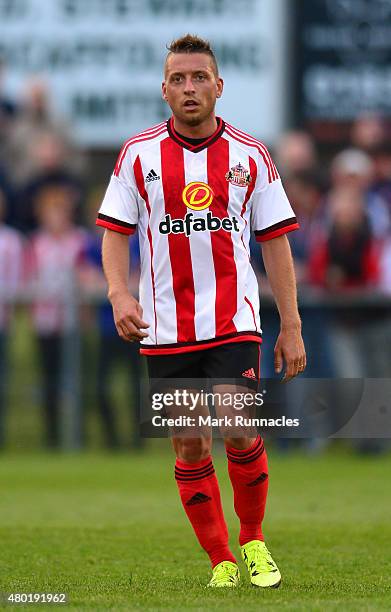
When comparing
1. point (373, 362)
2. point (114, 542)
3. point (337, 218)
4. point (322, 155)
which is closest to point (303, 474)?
point (373, 362)

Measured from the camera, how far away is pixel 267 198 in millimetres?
5809

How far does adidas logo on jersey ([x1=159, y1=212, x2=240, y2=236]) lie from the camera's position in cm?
564

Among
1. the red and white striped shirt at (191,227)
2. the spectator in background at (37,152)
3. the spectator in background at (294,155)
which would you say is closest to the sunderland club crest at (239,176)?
the red and white striped shirt at (191,227)

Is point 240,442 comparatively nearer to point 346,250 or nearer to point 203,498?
point 203,498

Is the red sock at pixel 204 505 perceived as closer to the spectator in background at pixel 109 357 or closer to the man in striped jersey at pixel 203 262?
the man in striped jersey at pixel 203 262

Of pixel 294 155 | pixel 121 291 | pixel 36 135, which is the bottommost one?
pixel 121 291

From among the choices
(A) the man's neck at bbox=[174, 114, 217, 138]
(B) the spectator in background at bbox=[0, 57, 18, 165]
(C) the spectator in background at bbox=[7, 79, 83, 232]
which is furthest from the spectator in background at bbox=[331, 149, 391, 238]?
(A) the man's neck at bbox=[174, 114, 217, 138]

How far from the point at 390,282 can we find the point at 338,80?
4.54m

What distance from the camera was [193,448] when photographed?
18.8 feet

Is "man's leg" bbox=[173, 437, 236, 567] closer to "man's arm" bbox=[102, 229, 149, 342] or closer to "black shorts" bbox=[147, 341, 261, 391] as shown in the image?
"black shorts" bbox=[147, 341, 261, 391]

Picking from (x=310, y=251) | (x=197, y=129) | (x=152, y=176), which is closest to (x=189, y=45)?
(x=197, y=129)

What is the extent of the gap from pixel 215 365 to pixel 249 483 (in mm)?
513

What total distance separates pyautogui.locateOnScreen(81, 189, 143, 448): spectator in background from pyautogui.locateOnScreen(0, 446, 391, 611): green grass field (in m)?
0.29

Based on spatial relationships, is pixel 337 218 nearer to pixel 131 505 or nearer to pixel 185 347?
pixel 131 505
